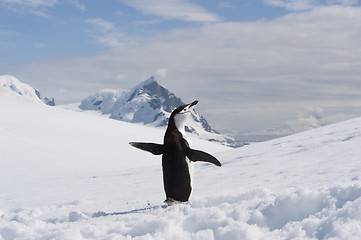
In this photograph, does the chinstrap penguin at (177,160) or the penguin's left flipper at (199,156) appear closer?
the penguin's left flipper at (199,156)

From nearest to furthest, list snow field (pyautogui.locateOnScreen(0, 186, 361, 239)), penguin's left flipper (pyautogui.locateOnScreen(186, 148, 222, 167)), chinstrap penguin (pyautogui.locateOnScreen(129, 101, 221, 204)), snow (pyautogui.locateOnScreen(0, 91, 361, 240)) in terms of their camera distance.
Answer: snow field (pyautogui.locateOnScreen(0, 186, 361, 239)), snow (pyautogui.locateOnScreen(0, 91, 361, 240)), penguin's left flipper (pyautogui.locateOnScreen(186, 148, 222, 167)), chinstrap penguin (pyautogui.locateOnScreen(129, 101, 221, 204))

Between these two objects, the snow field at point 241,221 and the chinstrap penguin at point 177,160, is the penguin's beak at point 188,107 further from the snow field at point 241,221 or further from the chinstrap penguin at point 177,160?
the snow field at point 241,221

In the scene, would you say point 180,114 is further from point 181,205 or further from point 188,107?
point 181,205

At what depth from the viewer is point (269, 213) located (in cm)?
432

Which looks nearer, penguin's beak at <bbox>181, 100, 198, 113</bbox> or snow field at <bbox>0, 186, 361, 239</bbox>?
snow field at <bbox>0, 186, 361, 239</bbox>

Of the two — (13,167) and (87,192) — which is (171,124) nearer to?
(87,192)

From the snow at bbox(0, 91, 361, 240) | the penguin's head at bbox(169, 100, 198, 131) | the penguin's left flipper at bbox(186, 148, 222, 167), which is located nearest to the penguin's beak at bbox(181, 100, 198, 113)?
the penguin's head at bbox(169, 100, 198, 131)

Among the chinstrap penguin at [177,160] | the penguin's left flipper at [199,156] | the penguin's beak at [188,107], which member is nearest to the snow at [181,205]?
the chinstrap penguin at [177,160]

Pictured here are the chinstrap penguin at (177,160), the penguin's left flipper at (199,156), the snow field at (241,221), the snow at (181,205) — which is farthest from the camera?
the chinstrap penguin at (177,160)

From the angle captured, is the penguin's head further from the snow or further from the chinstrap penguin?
the snow

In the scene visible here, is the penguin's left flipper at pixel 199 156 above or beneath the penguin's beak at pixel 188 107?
beneath

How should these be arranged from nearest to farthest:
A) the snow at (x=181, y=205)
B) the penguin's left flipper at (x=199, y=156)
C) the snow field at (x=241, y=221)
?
the snow field at (x=241, y=221) < the snow at (x=181, y=205) < the penguin's left flipper at (x=199, y=156)

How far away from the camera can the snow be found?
417 centimetres

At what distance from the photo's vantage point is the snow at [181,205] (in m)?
4.17
